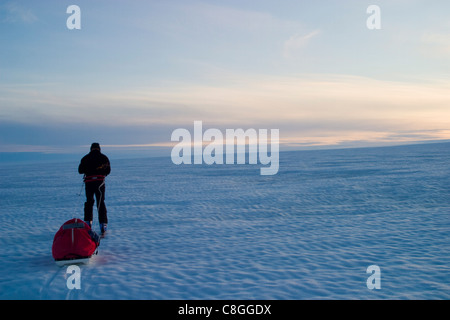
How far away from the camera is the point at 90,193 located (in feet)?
27.0

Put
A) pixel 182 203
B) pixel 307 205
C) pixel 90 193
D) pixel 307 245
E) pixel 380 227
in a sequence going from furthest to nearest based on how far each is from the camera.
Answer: pixel 182 203 < pixel 307 205 < pixel 380 227 < pixel 90 193 < pixel 307 245

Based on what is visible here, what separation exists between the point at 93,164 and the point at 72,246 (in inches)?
104

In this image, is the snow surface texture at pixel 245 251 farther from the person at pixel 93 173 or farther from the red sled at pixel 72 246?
the person at pixel 93 173

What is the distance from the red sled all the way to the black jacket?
7.10 feet

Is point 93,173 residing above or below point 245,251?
above

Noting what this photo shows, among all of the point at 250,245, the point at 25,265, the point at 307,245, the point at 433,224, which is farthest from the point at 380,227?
the point at 25,265

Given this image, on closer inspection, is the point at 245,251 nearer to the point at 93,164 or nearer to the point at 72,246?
the point at 72,246

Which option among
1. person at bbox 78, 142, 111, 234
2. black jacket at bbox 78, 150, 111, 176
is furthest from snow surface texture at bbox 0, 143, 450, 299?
black jacket at bbox 78, 150, 111, 176

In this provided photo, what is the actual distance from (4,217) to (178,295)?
9.35 metres

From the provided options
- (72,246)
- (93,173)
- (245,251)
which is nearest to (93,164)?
(93,173)

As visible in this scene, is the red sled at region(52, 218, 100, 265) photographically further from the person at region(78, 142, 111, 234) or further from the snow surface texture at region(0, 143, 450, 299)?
the person at region(78, 142, 111, 234)

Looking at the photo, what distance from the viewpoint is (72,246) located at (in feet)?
19.6
